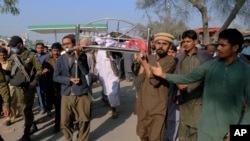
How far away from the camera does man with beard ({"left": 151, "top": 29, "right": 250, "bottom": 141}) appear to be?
311cm

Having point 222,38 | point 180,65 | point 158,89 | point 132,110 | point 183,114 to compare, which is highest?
point 222,38

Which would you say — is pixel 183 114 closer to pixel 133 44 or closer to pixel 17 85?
pixel 133 44

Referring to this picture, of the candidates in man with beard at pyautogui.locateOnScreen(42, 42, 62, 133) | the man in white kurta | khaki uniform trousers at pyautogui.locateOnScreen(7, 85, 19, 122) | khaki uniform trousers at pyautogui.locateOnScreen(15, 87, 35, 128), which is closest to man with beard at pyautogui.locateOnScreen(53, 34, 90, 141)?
khaki uniform trousers at pyautogui.locateOnScreen(15, 87, 35, 128)

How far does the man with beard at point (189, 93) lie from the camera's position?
13.9ft

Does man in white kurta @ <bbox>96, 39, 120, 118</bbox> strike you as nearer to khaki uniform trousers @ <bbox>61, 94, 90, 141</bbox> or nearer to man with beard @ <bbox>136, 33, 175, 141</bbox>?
khaki uniform trousers @ <bbox>61, 94, 90, 141</bbox>

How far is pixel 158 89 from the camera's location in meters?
4.29

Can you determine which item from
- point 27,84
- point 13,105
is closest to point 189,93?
point 27,84

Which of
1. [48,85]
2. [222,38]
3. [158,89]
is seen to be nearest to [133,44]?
[158,89]

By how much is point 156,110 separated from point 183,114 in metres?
0.39

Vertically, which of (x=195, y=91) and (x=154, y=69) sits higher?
(x=154, y=69)

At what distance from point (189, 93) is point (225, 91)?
111 centimetres

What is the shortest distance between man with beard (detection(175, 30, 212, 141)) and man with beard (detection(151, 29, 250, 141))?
89 cm

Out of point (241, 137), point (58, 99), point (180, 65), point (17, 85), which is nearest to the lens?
point (241, 137)

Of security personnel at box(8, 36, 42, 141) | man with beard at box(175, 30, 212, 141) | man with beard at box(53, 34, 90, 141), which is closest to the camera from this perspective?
man with beard at box(175, 30, 212, 141)
